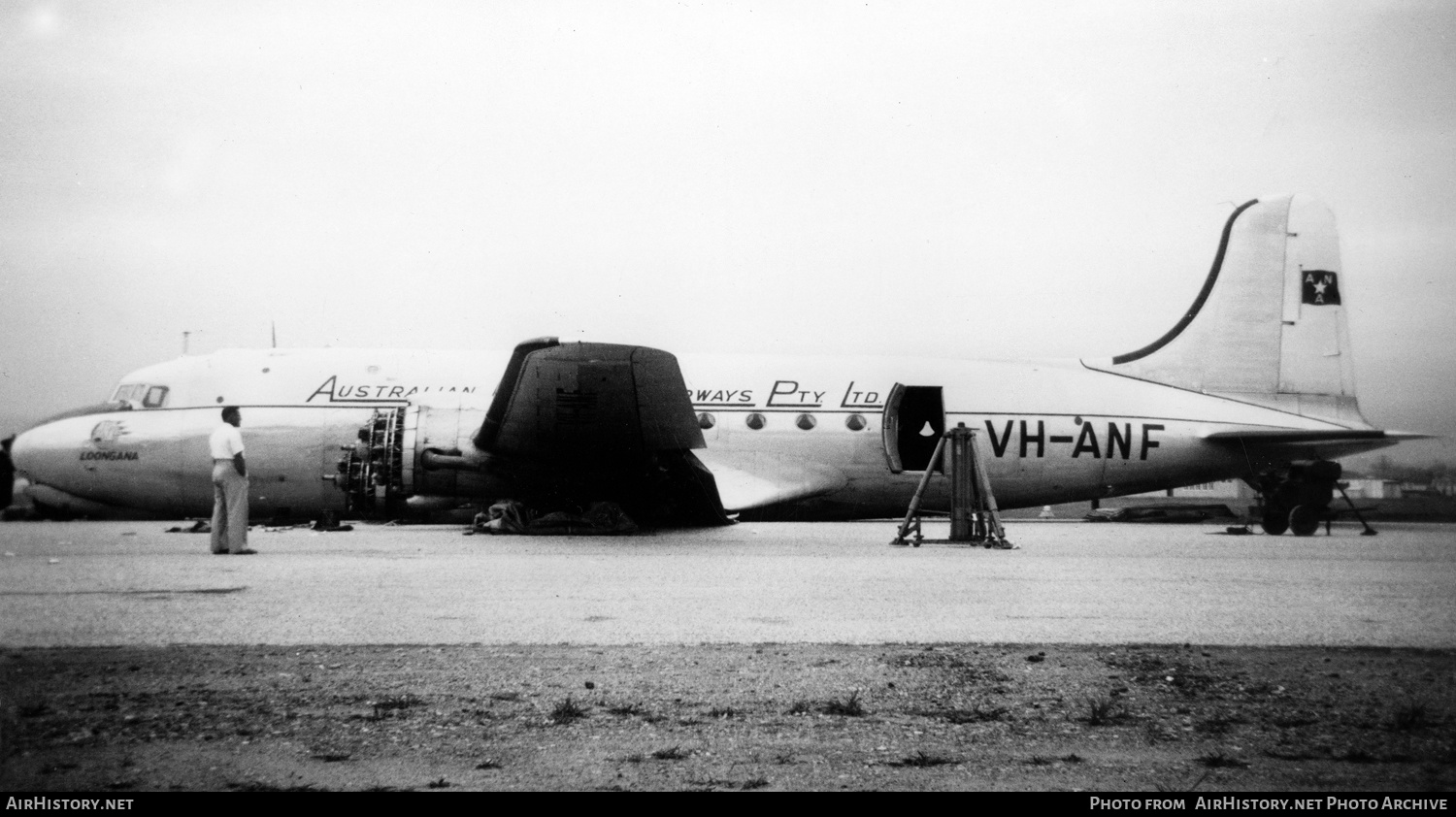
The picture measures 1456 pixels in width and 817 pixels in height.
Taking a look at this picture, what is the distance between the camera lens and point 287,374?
15023mm

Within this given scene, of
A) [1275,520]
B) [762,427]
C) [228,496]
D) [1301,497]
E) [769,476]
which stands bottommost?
[1275,520]

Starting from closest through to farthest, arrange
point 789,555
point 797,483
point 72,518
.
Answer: point 789,555, point 797,483, point 72,518

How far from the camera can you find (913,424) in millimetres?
15664

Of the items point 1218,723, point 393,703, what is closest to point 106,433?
point 393,703

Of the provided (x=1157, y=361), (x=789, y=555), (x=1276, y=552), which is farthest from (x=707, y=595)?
(x=1157, y=361)

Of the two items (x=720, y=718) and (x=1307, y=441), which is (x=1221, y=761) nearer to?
(x=720, y=718)

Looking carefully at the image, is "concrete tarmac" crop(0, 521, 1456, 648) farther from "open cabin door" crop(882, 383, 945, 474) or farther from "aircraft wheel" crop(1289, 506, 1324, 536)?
"open cabin door" crop(882, 383, 945, 474)

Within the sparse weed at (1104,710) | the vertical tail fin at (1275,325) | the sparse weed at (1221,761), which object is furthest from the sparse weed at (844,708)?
the vertical tail fin at (1275,325)

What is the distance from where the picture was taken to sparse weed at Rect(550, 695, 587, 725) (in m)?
3.89

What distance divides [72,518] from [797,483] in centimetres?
1178

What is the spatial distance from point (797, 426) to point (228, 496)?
808 cm

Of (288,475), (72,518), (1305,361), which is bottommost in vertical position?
(72,518)
